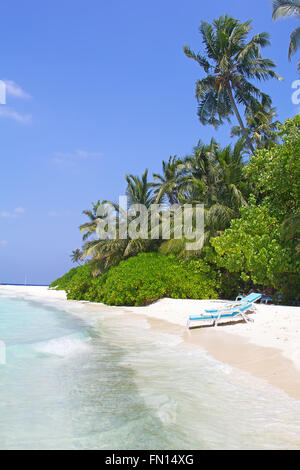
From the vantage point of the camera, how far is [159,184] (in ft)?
90.1

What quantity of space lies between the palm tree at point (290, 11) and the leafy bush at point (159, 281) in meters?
12.0

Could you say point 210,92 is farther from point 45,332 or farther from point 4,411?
point 4,411

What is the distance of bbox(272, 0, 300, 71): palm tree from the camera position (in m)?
16.6

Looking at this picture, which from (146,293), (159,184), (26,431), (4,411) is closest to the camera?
(26,431)

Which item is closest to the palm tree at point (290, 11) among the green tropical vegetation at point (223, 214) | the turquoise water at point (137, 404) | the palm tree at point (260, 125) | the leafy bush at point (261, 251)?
the green tropical vegetation at point (223, 214)

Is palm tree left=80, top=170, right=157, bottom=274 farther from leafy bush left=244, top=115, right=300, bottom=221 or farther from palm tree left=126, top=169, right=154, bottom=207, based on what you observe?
leafy bush left=244, top=115, right=300, bottom=221

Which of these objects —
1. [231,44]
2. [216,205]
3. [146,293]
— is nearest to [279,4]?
[231,44]

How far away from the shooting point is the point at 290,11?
661 inches

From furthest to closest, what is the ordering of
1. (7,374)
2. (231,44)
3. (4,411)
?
(231,44) → (7,374) → (4,411)

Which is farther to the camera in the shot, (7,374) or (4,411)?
(7,374)

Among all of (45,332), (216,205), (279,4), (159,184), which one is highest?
(279,4)

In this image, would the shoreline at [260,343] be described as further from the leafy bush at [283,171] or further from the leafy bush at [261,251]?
the leafy bush at [283,171]

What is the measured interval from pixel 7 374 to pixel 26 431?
2.29 metres

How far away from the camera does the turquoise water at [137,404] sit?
9.91 ft
